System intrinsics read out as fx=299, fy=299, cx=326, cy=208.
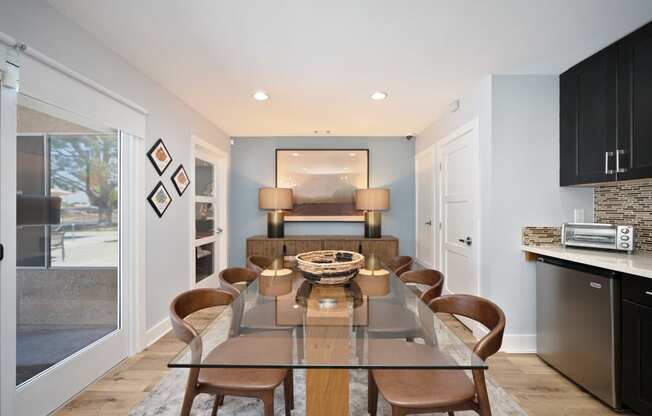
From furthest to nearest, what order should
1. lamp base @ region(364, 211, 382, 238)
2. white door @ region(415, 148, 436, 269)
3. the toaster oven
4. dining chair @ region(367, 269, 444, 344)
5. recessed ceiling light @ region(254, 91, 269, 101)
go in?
1. lamp base @ region(364, 211, 382, 238)
2. white door @ region(415, 148, 436, 269)
3. recessed ceiling light @ region(254, 91, 269, 101)
4. the toaster oven
5. dining chair @ region(367, 269, 444, 344)

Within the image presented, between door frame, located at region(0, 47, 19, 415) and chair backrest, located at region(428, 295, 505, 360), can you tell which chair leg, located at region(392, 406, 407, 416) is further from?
door frame, located at region(0, 47, 19, 415)

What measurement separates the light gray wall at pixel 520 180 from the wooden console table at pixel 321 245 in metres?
1.85

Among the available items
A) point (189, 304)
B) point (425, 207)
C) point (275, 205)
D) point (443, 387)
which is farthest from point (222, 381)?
point (425, 207)

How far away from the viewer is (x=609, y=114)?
88.8 inches

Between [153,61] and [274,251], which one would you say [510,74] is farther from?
[274,251]

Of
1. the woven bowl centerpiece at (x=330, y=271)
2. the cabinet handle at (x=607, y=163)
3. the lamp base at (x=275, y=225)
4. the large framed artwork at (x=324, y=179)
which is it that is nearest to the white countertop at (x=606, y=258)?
the cabinet handle at (x=607, y=163)

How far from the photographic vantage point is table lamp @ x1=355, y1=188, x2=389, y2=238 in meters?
4.51

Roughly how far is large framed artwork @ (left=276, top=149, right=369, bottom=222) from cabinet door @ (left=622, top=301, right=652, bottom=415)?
3492mm

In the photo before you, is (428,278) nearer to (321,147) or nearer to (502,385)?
(502,385)

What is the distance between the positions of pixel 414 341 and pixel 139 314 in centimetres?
239

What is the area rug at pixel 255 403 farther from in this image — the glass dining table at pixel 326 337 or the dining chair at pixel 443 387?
the dining chair at pixel 443 387

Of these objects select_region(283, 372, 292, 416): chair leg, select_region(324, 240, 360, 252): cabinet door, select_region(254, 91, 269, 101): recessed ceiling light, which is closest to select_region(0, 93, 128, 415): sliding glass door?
select_region(254, 91, 269, 101): recessed ceiling light

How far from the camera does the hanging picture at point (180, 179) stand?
3271mm

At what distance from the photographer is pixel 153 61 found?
2.47 metres
